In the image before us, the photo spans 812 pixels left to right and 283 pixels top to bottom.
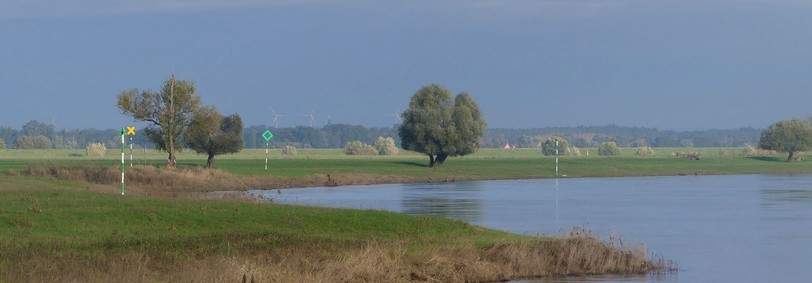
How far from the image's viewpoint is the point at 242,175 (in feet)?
241

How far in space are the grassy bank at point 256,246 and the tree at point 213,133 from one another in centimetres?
3990

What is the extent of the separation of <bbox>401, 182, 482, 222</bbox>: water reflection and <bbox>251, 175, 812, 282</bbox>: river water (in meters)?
0.05

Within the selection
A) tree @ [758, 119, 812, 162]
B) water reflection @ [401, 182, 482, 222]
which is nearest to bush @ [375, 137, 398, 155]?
tree @ [758, 119, 812, 162]

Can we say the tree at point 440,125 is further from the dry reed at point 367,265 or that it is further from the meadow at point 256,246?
the dry reed at point 367,265

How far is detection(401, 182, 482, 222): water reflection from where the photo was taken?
151ft

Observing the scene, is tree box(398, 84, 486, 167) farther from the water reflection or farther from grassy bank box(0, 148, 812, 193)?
the water reflection

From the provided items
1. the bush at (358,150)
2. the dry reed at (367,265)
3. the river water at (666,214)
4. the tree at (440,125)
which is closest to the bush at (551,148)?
the bush at (358,150)

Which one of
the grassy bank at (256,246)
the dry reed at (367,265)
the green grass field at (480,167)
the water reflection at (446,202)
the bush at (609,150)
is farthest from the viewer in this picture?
the bush at (609,150)

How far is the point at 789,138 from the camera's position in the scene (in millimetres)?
132125

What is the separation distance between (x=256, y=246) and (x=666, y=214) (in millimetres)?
27832

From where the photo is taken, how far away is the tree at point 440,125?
324 feet

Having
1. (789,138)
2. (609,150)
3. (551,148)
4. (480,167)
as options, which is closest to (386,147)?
(551,148)

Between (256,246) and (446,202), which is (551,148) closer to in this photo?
(446,202)

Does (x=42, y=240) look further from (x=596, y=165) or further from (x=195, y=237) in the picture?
(x=596, y=165)
